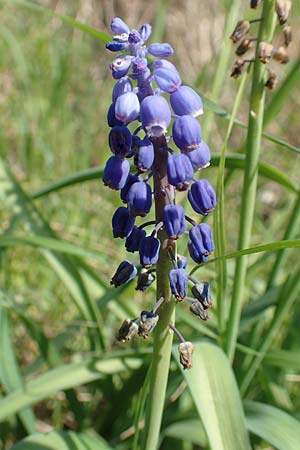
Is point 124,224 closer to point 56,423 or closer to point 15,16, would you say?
point 56,423

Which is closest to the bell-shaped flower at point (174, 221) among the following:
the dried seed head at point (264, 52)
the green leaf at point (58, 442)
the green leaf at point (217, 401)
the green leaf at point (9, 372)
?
the green leaf at point (217, 401)

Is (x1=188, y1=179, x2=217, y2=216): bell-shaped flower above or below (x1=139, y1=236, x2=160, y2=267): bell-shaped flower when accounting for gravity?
above

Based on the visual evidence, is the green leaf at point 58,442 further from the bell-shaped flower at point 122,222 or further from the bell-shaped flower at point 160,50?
the bell-shaped flower at point 160,50

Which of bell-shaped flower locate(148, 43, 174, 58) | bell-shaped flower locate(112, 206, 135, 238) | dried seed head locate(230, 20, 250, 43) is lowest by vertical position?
bell-shaped flower locate(112, 206, 135, 238)

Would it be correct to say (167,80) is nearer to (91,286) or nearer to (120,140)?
(120,140)

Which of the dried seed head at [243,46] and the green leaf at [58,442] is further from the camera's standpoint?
the green leaf at [58,442]

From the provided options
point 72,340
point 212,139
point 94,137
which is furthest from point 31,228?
point 212,139

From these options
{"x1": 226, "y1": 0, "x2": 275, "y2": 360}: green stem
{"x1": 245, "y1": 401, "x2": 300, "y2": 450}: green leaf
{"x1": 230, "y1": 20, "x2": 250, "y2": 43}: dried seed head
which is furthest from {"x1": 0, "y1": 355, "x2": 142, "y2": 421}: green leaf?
{"x1": 230, "y1": 20, "x2": 250, "y2": 43}: dried seed head

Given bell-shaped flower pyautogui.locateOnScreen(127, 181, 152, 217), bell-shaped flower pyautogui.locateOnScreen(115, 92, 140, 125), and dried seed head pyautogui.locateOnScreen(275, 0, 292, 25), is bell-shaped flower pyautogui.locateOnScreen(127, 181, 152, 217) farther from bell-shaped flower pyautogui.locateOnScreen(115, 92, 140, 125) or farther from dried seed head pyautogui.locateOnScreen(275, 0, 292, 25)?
dried seed head pyautogui.locateOnScreen(275, 0, 292, 25)
